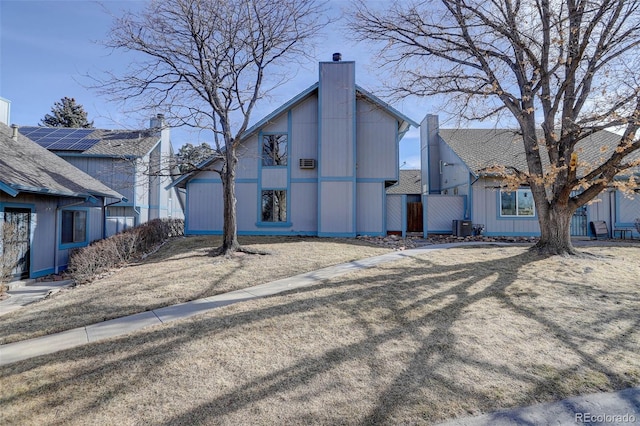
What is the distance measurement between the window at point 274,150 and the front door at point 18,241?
8.87 meters

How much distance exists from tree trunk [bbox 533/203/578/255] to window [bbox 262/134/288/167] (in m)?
10.6

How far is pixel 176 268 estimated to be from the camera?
827 cm

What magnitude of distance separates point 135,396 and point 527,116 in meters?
11.6

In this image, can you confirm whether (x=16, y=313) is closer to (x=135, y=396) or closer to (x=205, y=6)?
(x=135, y=396)

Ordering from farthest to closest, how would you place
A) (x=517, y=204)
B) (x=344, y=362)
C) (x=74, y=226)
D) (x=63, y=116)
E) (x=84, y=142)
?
1. (x=63, y=116)
2. (x=84, y=142)
3. (x=517, y=204)
4. (x=74, y=226)
5. (x=344, y=362)

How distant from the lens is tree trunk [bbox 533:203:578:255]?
374 inches

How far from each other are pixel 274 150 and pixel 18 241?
9761mm

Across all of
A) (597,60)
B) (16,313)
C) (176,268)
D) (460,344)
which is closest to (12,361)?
(16,313)

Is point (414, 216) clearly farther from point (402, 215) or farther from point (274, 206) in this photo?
point (274, 206)

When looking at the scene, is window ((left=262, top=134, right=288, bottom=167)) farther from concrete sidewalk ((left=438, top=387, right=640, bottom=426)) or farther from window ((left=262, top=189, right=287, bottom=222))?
concrete sidewalk ((left=438, top=387, right=640, bottom=426))

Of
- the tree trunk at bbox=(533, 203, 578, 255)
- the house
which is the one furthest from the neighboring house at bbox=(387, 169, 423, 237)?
the tree trunk at bbox=(533, 203, 578, 255)

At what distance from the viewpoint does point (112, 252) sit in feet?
30.2

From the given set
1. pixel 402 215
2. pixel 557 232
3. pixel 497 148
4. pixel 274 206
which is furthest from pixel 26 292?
A: pixel 497 148

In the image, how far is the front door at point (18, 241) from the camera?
824cm
